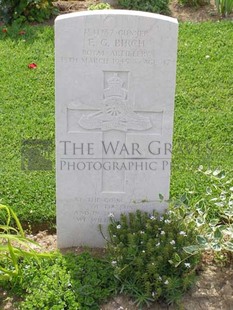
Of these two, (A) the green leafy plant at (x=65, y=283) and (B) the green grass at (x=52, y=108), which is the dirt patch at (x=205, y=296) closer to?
(A) the green leafy plant at (x=65, y=283)

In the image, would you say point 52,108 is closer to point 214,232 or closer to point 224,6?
point 214,232

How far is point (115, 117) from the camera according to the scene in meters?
3.75

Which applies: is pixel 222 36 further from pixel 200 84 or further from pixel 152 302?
pixel 152 302

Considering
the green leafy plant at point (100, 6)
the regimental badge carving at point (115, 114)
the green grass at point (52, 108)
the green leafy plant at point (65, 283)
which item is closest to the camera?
the green leafy plant at point (65, 283)

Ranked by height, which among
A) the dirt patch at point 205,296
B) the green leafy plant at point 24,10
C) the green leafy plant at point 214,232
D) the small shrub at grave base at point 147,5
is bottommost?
the dirt patch at point 205,296

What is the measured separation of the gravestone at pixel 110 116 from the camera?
3559 millimetres

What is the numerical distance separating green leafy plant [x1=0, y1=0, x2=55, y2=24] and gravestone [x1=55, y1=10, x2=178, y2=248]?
389 centimetres

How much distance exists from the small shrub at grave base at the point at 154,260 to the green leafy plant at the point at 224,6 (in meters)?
4.35

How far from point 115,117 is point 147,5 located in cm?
412

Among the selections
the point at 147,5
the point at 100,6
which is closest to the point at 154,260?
the point at 100,6

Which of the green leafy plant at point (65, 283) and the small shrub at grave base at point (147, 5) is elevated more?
the small shrub at grave base at point (147, 5)

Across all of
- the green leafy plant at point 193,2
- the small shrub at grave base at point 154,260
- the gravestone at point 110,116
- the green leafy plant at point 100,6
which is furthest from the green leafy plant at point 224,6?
the small shrub at grave base at point 154,260

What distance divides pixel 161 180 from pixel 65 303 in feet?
3.17

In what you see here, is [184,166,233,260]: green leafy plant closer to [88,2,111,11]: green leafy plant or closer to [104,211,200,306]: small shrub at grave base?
[104,211,200,306]: small shrub at grave base
